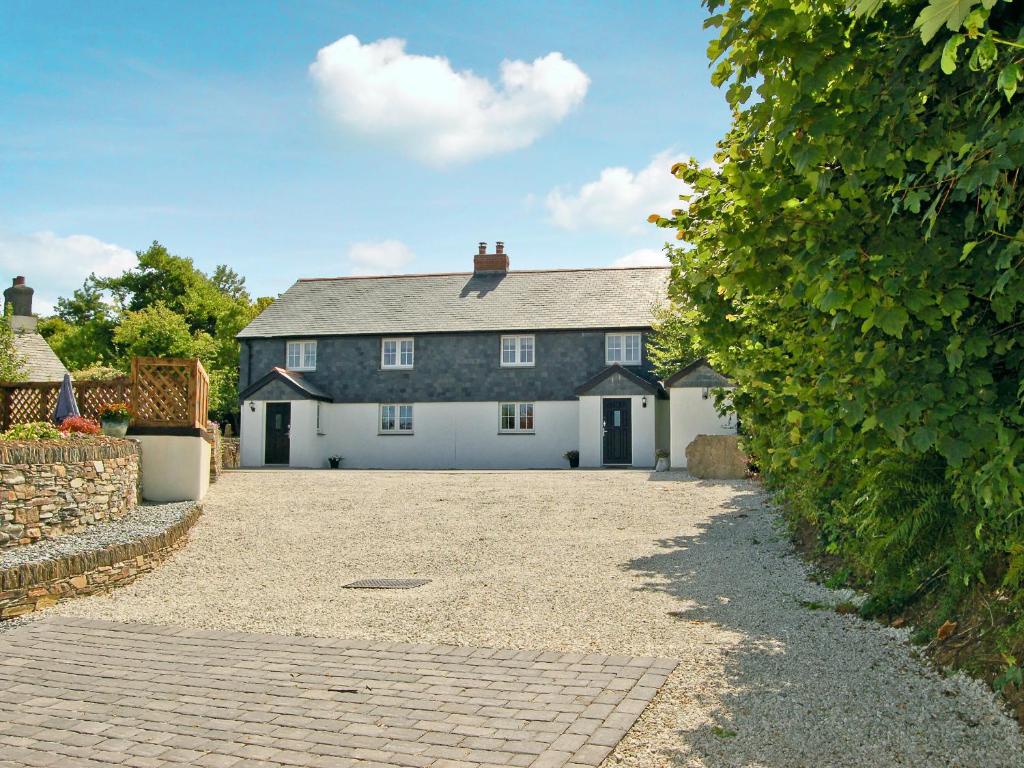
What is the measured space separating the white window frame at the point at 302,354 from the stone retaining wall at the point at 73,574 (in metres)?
24.2

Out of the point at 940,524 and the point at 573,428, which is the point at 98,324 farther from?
the point at 940,524

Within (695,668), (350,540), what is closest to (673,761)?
(695,668)

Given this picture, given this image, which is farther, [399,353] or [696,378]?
[399,353]

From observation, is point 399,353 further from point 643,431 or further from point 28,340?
point 28,340

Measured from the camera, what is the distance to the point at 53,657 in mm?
7797

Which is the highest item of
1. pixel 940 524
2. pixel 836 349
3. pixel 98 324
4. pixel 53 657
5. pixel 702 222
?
pixel 98 324

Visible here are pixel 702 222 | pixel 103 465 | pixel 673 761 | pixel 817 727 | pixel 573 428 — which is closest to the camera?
pixel 673 761

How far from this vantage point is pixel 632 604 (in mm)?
9148

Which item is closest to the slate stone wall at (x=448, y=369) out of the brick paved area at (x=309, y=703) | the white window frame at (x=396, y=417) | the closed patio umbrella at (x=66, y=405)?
the white window frame at (x=396, y=417)

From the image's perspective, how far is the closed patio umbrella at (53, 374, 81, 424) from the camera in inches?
688

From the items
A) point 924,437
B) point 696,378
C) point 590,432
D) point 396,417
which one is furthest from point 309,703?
point 396,417

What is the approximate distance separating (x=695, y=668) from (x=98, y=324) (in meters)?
59.0

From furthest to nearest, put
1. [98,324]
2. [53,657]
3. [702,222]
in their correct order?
[98,324] → [53,657] → [702,222]

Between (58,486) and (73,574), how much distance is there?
2.97 metres
